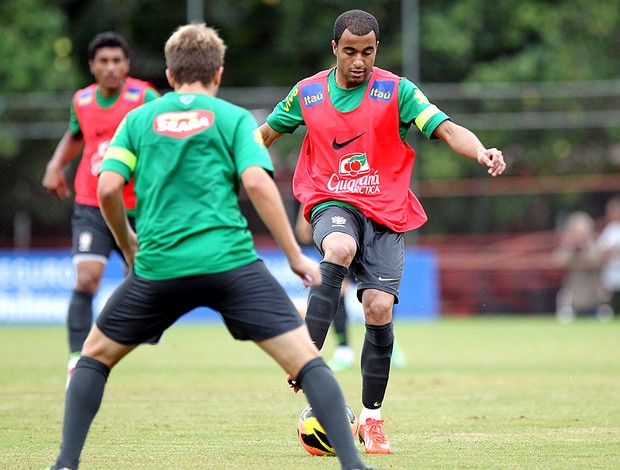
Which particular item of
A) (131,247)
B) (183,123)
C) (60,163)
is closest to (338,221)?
(131,247)

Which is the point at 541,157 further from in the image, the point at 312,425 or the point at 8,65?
the point at 312,425

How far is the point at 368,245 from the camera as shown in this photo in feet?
23.5

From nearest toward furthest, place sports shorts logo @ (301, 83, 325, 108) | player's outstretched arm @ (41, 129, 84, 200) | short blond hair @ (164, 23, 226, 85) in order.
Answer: short blond hair @ (164, 23, 226, 85)
sports shorts logo @ (301, 83, 325, 108)
player's outstretched arm @ (41, 129, 84, 200)

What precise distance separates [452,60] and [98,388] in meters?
21.7

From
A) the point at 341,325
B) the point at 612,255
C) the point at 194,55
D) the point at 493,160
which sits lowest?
the point at 612,255

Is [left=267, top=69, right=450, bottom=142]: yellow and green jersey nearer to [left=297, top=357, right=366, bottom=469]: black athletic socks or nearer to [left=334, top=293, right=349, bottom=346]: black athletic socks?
[left=297, top=357, right=366, bottom=469]: black athletic socks

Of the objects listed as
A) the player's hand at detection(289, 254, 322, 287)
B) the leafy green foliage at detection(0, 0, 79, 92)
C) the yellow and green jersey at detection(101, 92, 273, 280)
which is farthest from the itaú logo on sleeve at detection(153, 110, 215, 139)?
the leafy green foliage at detection(0, 0, 79, 92)

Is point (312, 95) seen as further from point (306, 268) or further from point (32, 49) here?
point (32, 49)

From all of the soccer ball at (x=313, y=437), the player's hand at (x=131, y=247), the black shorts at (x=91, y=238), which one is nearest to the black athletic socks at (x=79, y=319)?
the black shorts at (x=91, y=238)

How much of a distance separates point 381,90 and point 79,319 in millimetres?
3635

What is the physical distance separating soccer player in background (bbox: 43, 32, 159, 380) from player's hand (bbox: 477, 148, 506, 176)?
411cm

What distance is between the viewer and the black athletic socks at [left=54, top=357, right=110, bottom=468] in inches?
206

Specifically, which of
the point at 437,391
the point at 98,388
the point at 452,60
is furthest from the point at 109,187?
the point at 452,60

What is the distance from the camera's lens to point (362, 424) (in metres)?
7.03
